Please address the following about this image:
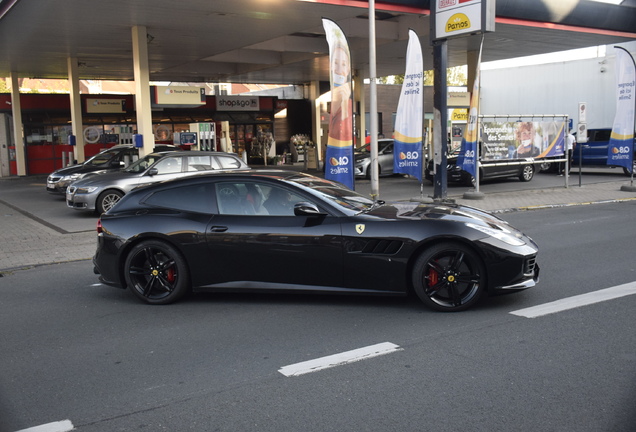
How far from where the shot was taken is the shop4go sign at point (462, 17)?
46.1 ft

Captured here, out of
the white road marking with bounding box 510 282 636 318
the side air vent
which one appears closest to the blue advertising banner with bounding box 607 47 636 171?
the white road marking with bounding box 510 282 636 318

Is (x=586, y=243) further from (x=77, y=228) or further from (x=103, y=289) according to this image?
(x=77, y=228)

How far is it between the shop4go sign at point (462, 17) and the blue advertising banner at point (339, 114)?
2.77m

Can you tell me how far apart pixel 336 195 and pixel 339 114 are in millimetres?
7692

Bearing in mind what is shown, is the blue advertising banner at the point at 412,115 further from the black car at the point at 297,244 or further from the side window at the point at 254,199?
the side window at the point at 254,199

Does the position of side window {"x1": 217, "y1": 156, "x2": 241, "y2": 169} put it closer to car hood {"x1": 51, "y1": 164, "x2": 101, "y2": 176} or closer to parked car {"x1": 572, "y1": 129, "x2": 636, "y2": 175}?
car hood {"x1": 51, "y1": 164, "x2": 101, "y2": 176}

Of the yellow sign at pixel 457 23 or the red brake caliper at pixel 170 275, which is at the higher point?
the yellow sign at pixel 457 23

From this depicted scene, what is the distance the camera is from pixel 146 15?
16.8m

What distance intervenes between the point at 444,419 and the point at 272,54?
88.5ft

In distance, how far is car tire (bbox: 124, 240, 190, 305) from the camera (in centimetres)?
655

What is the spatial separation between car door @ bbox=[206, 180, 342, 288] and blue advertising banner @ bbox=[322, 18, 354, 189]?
765 cm

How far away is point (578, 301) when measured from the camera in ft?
20.5

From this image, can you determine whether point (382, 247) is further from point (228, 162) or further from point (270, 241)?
point (228, 162)

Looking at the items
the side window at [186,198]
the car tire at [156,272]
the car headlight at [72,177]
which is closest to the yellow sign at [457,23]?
the side window at [186,198]
